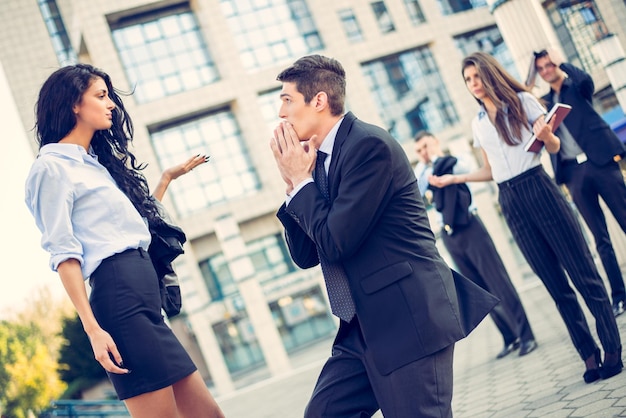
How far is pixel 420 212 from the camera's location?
276 cm

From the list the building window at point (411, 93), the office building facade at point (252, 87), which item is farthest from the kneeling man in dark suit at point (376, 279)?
the building window at point (411, 93)

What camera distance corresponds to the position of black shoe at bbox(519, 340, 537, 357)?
6.89 m

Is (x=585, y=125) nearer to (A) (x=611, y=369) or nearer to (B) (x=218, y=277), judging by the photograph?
(A) (x=611, y=369)

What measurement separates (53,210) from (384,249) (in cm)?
137

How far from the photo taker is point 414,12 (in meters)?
32.8

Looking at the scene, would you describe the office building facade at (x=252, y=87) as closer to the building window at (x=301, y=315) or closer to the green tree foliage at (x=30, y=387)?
the building window at (x=301, y=315)

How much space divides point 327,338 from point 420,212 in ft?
94.0

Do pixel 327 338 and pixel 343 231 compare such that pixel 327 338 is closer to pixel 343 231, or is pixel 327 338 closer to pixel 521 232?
pixel 521 232

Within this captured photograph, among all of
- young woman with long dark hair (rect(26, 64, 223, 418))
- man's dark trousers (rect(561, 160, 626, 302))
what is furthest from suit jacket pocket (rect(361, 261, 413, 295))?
man's dark trousers (rect(561, 160, 626, 302))

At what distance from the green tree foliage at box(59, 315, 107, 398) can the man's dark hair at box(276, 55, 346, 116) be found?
34.6 metres

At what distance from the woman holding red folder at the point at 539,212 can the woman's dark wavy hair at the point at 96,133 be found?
8.73 ft

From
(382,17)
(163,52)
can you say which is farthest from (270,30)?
(382,17)

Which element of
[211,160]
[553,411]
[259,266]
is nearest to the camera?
[553,411]

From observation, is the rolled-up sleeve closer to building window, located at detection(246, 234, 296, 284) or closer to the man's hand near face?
the man's hand near face
